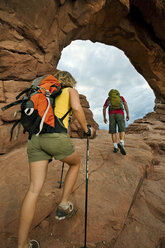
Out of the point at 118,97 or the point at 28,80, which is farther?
the point at 28,80

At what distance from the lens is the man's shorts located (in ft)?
16.7

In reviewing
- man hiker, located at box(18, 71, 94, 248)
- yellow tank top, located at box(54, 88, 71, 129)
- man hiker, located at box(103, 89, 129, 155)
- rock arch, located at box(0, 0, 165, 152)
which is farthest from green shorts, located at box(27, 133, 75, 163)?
rock arch, located at box(0, 0, 165, 152)

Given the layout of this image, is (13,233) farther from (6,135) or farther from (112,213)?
(6,135)

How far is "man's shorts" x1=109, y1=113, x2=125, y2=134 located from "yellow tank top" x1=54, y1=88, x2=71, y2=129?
3.39m

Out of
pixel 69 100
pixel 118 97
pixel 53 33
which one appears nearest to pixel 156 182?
pixel 118 97

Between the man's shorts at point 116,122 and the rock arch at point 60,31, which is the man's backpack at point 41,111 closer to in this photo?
the man's shorts at point 116,122

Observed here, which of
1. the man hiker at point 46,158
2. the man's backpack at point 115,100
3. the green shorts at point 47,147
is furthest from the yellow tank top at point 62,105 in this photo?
the man's backpack at point 115,100

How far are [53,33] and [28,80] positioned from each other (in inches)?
143

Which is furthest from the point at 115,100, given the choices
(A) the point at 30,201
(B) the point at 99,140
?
(A) the point at 30,201

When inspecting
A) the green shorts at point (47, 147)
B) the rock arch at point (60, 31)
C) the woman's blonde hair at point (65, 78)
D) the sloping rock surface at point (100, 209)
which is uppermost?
the rock arch at point (60, 31)

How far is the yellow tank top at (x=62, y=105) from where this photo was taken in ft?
6.49

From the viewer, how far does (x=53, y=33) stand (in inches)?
323

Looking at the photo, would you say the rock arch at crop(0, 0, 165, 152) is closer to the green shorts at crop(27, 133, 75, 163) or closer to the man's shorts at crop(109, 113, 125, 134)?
the man's shorts at crop(109, 113, 125, 134)

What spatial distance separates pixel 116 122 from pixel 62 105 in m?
3.62
